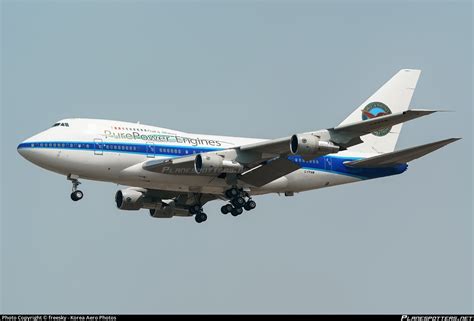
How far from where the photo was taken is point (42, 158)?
5800 cm

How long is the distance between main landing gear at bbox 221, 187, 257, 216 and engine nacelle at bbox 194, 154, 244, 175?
79.7 inches

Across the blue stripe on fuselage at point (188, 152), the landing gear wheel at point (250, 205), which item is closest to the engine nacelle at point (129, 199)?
the blue stripe on fuselage at point (188, 152)

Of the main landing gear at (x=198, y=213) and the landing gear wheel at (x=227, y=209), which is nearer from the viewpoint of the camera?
the landing gear wheel at (x=227, y=209)

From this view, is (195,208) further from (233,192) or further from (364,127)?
(364,127)

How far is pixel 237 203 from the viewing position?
199ft

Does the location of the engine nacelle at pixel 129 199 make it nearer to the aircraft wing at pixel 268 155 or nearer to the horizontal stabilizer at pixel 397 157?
the aircraft wing at pixel 268 155

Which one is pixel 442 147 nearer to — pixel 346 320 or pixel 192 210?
pixel 192 210

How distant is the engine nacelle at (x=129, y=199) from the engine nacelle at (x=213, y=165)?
284 inches

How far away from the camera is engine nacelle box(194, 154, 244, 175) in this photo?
57.4 meters

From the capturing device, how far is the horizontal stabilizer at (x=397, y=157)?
58694 millimetres

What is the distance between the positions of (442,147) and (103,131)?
17.9 m

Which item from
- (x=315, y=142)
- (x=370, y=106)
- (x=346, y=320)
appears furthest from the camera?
(x=370, y=106)

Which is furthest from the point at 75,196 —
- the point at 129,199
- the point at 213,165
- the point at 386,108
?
the point at 386,108

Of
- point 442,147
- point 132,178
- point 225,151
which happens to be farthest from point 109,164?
point 442,147
